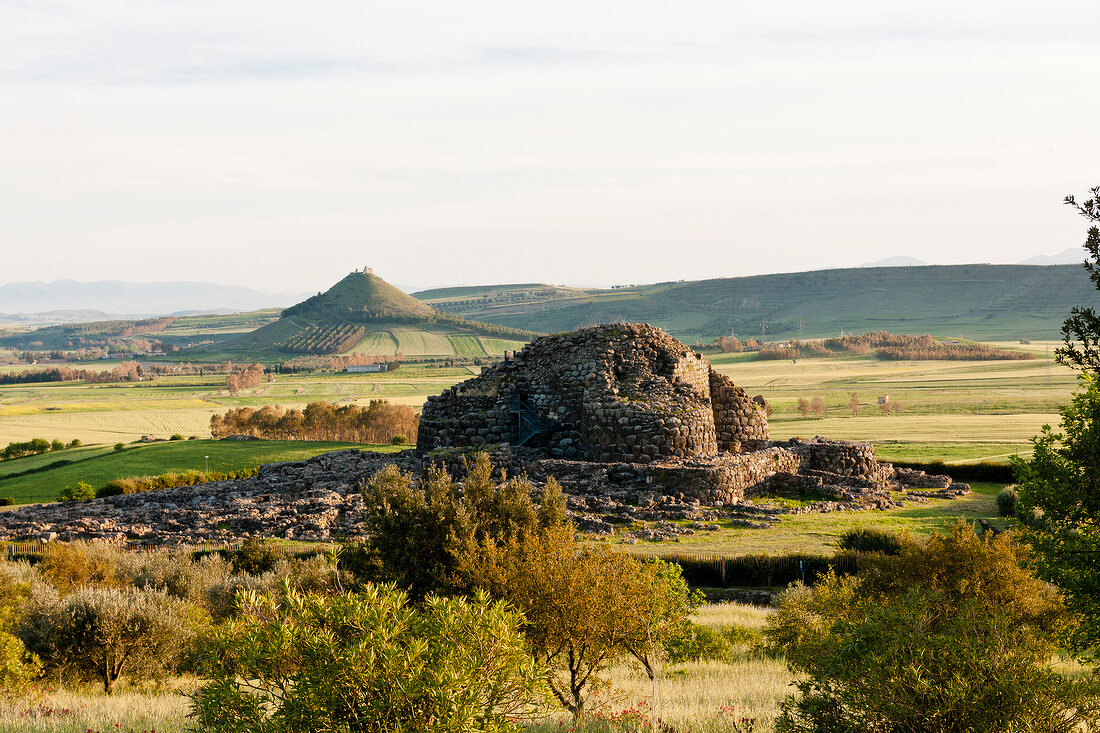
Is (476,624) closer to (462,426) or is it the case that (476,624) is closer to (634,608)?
(634,608)

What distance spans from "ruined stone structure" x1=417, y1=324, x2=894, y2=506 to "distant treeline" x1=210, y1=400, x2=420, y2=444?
31.4m

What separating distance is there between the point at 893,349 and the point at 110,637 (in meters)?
169

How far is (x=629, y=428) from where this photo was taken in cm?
3203

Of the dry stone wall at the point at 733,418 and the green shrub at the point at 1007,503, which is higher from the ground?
the dry stone wall at the point at 733,418

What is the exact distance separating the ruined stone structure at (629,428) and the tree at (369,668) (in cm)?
2270

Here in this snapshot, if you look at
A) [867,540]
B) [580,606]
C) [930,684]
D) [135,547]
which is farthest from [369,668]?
[135,547]

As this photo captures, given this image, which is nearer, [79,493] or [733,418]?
[79,493]

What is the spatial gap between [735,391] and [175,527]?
24304 millimetres

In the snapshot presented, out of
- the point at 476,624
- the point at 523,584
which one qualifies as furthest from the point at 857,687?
the point at 523,584

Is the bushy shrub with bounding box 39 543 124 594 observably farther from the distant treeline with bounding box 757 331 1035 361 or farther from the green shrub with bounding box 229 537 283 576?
the distant treeline with bounding box 757 331 1035 361

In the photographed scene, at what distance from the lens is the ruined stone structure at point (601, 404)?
32.2 meters

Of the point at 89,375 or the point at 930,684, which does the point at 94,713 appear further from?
the point at 89,375

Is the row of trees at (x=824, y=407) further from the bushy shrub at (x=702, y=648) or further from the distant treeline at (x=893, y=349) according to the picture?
the bushy shrub at (x=702, y=648)

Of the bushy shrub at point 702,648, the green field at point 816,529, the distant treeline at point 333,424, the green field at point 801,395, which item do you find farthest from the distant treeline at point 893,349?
the bushy shrub at point 702,648
